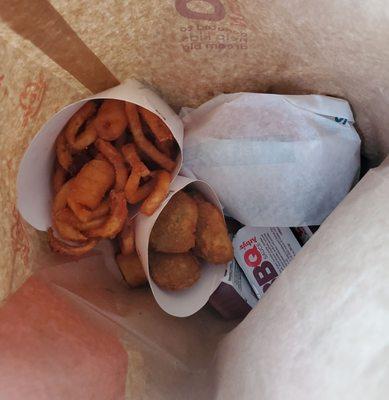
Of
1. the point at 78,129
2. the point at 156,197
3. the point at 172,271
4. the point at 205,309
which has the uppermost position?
the point at 78,129

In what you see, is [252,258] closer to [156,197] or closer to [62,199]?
[156,197]

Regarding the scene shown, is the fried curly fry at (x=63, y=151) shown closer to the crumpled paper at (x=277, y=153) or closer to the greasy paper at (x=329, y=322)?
the crumpled paper at (x=277, y=153)

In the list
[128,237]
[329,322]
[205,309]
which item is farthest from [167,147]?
[329,322]

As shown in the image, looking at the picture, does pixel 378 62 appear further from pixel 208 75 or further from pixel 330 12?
pixel 208 75

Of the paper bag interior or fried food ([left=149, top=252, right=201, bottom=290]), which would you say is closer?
the paper bag interior

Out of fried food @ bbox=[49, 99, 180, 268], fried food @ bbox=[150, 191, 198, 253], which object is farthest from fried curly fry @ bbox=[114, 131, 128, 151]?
fried food @ bbox=[150, 191, 198, 253]

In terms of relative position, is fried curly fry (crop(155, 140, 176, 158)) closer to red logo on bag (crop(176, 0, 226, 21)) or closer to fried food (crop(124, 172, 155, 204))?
fried food (crop(124, 172, 155, 204))

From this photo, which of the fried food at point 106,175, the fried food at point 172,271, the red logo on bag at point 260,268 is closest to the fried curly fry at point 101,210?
the fried food at point 106,175
